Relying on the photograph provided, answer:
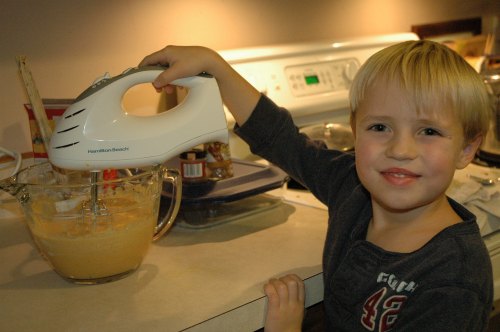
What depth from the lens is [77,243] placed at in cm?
83

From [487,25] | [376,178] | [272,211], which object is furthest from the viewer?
[487,25]

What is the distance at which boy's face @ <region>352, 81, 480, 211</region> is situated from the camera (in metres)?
0.83

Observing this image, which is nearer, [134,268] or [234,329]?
[234,329]

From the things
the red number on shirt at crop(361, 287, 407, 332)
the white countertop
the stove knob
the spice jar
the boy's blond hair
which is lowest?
the red number on shirt at crop(361, 287, 407, 332)

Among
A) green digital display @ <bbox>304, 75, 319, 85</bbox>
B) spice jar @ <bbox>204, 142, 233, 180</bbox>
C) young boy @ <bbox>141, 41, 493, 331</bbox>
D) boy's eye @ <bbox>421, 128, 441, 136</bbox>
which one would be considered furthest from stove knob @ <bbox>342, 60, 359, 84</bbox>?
boy's eye @ <bbox>421, 128, 441, 136</bbox>

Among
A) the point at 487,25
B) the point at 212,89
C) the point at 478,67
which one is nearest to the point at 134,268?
the point at 212,89

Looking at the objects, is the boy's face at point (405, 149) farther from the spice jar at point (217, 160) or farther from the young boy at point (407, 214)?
the spice jar at point (217, 160)

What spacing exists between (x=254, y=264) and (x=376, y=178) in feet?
0.77

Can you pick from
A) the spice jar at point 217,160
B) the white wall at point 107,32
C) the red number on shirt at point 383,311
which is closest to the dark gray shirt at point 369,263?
the red number on shirt at point 383,311

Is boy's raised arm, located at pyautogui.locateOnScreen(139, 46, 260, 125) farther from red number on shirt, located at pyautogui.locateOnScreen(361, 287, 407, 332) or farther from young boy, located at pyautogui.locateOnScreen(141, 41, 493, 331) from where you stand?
red number on shirt, located at pyautogui.locateOnScreen(361, 287, 407, 332)

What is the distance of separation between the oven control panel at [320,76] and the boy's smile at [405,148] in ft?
2.08

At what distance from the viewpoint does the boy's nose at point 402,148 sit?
0.83m

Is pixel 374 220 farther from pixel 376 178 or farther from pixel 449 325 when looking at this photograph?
pixel 449 325

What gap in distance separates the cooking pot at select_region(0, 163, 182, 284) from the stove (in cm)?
43
